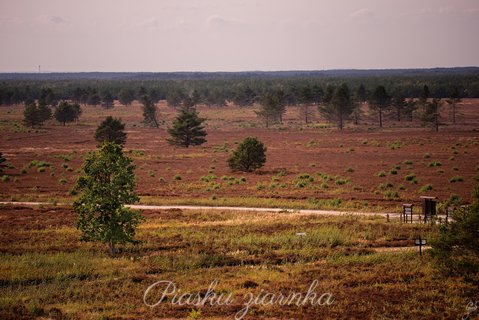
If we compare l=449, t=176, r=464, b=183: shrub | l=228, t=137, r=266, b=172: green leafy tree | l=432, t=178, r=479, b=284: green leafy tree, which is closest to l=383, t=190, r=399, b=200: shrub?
l=449, t=176, r=464, b=183: shrub

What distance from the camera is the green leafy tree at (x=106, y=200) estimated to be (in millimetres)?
25891

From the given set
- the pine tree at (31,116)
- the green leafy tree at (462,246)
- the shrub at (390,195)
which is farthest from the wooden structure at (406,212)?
the pine tree at (31,116)

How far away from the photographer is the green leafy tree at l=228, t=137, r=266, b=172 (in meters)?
61.5

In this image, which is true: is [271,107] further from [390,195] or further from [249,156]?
[390,195]

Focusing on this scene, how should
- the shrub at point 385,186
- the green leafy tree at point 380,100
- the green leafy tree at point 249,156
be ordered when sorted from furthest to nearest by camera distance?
the green leafy tree at point 380,100
the green leafy tree at point 249,156
the shrub at point 385,186

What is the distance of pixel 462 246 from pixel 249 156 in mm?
42451

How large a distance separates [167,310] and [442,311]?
30.9 ft

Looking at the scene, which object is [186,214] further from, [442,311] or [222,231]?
[442,311]

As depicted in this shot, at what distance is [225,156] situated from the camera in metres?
79.8

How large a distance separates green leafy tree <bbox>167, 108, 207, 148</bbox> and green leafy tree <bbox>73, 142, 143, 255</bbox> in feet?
202

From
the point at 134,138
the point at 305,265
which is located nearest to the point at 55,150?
the point at 134,138

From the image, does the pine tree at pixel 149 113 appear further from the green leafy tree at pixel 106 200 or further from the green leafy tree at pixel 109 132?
the green leafy tree at pixel 106 200

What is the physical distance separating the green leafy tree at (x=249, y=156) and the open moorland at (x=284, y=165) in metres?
1.30

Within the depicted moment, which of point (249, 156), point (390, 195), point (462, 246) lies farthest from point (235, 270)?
point (249, 156)
